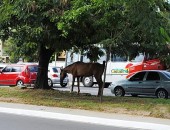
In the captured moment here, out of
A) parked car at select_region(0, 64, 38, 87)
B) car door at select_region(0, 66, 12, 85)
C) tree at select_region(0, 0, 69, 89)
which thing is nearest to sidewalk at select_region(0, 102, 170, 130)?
tree at select_region(0, 0, 69, 89)

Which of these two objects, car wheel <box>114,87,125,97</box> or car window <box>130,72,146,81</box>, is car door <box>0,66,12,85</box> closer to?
car wheel <box>114,87,125,97</box>

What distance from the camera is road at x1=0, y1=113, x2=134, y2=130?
10.9m

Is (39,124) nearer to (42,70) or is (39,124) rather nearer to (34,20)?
(34,20)

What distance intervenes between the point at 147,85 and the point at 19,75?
10938 mm

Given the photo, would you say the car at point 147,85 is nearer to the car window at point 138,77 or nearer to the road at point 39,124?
the car window at point 138,77

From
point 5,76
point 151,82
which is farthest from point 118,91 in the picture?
point 5,76

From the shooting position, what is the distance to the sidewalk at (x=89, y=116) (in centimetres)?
1143

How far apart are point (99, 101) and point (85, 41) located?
2.45 meters

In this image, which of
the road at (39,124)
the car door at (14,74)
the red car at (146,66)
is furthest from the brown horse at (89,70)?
the car door at (14,74)

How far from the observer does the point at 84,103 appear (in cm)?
1483

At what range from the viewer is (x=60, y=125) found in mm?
11383

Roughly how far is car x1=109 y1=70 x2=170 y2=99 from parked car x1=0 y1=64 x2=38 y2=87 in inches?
305

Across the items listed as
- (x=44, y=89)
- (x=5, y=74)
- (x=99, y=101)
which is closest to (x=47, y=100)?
(x=99, y=101)

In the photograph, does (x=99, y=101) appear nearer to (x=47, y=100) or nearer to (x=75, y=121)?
(x=47, y=100)
